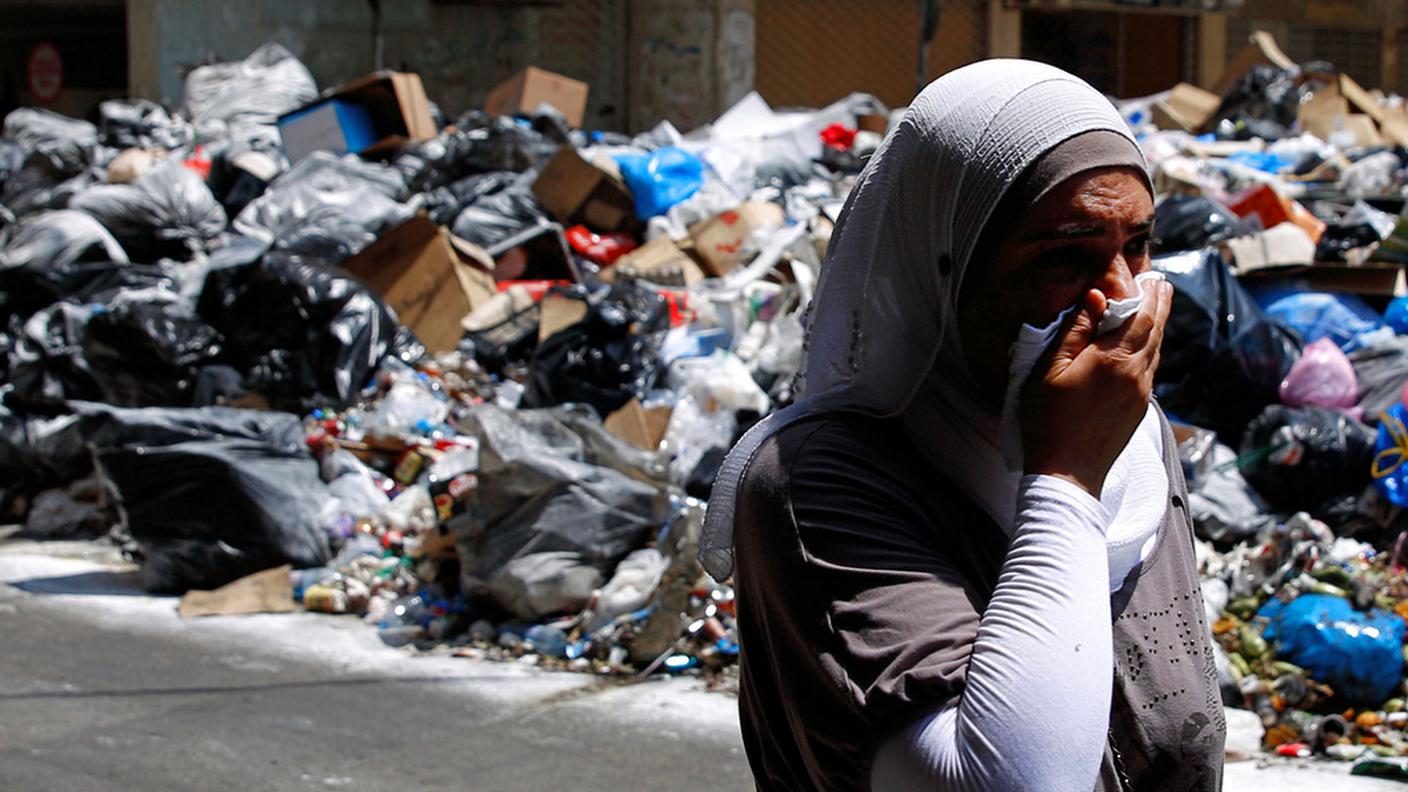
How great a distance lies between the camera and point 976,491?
1.27 meters

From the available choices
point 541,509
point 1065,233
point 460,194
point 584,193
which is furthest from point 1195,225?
point 1065,233

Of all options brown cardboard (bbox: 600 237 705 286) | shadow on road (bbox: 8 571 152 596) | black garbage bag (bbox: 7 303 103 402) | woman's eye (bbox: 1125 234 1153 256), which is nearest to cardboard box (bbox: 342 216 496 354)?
brown cardboard (bbox: 600 237 705 286)

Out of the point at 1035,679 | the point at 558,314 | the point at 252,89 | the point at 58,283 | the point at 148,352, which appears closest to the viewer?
the point at 1035,679

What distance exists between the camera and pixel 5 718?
15.2 ft

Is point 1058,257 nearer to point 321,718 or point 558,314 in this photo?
point 321,718

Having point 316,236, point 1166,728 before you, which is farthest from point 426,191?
point 1166,728

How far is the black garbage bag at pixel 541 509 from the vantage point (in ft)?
17.6

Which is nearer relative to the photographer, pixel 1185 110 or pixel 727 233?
pixel 727 233

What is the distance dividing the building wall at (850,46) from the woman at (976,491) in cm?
1442

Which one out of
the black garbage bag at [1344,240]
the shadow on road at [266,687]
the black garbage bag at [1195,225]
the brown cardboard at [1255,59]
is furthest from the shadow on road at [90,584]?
the brown cardboard at [1255,59]

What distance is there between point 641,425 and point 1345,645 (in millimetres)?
2811

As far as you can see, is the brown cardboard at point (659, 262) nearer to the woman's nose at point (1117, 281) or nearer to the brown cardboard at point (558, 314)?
the brown cardboard at point (558, 314)

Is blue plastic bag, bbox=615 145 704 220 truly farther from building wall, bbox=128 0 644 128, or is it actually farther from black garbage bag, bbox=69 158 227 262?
building wall, bbox=128 0 644 128

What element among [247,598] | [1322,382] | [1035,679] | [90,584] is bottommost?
[90,584]
